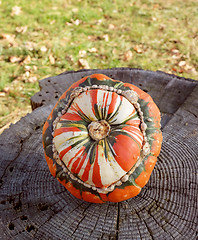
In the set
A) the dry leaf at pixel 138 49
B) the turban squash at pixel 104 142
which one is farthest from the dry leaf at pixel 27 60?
the turban squash at pixel 104 142

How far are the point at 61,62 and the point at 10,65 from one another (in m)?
Result: 0.73

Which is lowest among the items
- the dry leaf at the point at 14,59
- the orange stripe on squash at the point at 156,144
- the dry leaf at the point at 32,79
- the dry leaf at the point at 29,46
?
the dry leaf at the point at 32,79

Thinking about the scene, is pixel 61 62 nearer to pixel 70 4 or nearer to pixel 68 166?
pixel 70 4

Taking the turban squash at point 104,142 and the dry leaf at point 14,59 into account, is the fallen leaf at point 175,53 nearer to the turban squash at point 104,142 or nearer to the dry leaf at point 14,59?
the dry leaf at point 14,59

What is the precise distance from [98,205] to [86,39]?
3408 mm

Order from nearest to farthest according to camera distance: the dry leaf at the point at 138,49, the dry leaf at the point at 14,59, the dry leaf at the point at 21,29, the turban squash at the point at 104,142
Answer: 1. the turban squash at the point at 104,142
2. the dry leaf at the point at 14,59
3. the dry leaf at the point at 138,49
4. the dry leaf at the point at 21,29

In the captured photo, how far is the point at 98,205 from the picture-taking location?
5.22ft

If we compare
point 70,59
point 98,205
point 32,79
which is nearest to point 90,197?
point 98,205

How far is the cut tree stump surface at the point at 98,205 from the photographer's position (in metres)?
1.46

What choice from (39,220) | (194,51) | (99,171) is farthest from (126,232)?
(194,51)

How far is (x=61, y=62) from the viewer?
399 centimetres

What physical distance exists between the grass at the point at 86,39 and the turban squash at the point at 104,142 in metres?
1.97

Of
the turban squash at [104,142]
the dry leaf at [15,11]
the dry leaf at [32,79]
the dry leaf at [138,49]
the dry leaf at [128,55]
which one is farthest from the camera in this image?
the dry leaf at [15,11]

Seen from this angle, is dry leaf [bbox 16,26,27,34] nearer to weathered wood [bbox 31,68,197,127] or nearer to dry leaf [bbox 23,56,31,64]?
dry leaf [bbox 23,56,31,64]
